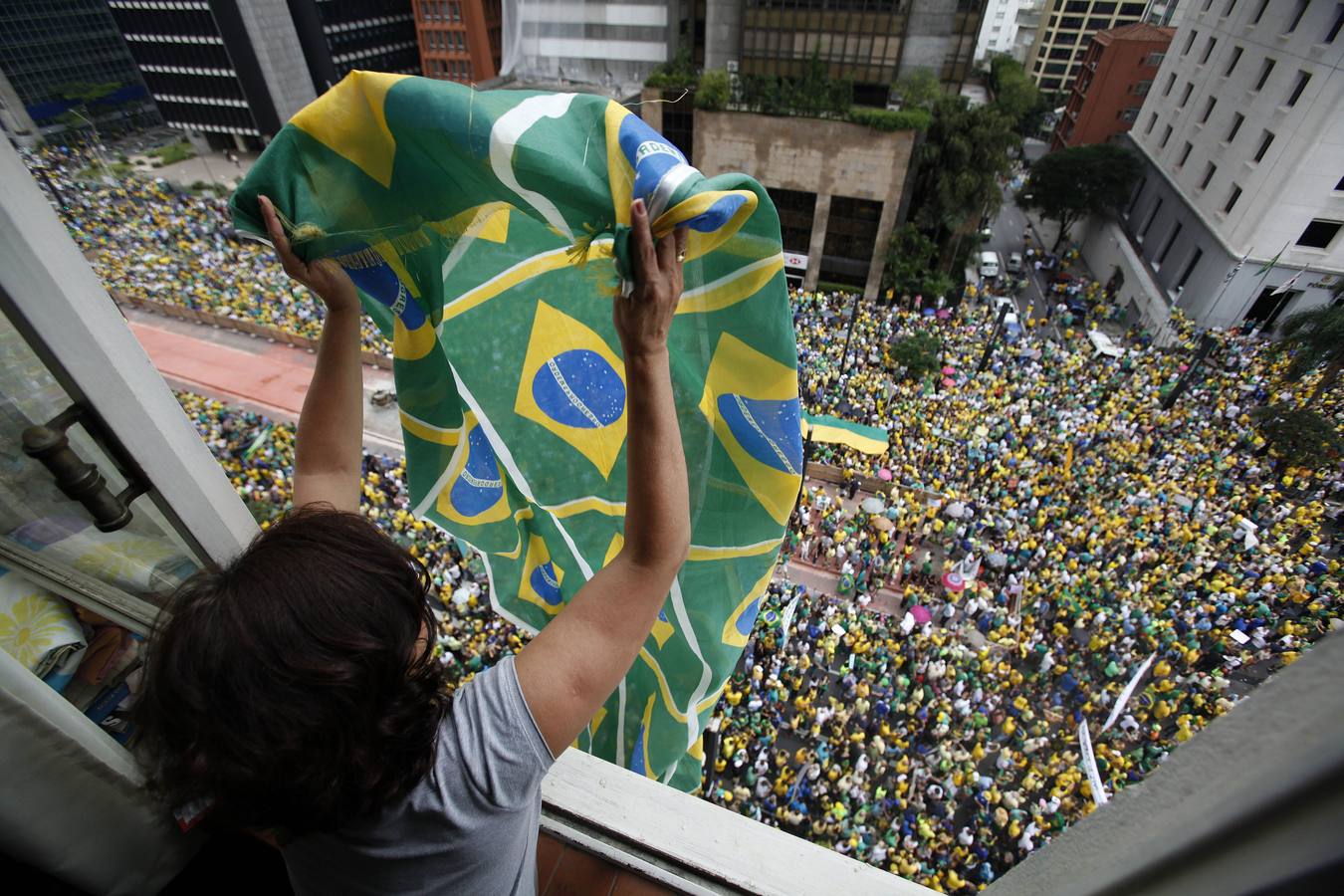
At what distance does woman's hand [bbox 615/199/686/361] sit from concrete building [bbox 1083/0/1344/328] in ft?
64.1

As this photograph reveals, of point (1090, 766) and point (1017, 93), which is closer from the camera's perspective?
point (1090, 766)

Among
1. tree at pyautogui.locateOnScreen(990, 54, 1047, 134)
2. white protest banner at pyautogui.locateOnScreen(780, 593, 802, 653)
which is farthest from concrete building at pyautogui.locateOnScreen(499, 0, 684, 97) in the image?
white protest banner at pyautogui.locateOnScreen(780, 593, 802, 653)

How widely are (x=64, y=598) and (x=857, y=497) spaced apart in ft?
38.6

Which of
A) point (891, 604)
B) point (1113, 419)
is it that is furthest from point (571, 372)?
point (1113, 419)

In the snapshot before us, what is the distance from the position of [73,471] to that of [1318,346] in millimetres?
16487

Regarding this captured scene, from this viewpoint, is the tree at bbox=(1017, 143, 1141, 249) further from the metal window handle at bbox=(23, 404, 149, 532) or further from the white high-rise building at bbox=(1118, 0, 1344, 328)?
the metal window handle at bbox=(23, 404, 149, 532)

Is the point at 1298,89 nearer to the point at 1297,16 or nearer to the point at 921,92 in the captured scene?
the point at 1297,16

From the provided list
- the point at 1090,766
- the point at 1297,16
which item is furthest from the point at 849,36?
the point at 1090,766

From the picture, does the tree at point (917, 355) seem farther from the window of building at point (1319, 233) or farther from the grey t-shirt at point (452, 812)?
the grey t-shirt at point (452, 812)

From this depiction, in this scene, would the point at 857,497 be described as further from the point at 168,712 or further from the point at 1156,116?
the point at 1156,116

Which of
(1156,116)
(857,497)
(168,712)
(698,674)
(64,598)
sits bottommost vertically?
(857,497)

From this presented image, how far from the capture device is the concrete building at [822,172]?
16328 mm

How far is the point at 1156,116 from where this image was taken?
69.5ft

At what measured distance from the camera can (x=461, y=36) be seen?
30484 mm
